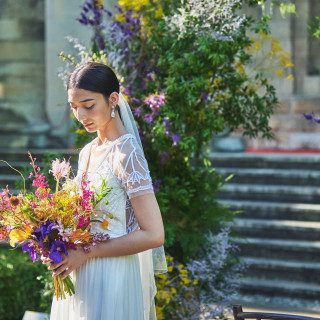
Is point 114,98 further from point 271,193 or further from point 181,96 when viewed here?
point 271,193

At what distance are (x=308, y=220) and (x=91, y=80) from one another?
5570 millimetres

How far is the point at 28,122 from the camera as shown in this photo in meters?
11.2

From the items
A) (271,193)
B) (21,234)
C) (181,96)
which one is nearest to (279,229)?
(271,193)

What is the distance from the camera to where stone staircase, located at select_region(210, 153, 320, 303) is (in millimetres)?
6996

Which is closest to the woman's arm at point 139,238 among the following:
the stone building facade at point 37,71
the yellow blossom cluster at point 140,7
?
the yellow blossom cluster at point 140,7

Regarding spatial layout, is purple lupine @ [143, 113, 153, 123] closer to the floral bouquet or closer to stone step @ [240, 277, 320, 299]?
the floral bouquet

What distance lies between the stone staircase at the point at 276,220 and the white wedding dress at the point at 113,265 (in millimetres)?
4012

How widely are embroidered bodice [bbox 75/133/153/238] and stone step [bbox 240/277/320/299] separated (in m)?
4.25

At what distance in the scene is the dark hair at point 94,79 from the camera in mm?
2707

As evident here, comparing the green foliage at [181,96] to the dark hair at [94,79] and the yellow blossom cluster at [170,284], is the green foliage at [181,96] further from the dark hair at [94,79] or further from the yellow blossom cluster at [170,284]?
the dark hair at [94,79]

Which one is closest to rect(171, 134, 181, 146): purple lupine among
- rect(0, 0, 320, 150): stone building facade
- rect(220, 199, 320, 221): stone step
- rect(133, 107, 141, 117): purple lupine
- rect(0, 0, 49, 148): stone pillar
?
rect(133, 107, 141, 117): purple lupine

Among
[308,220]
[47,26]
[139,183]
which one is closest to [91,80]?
[139,183]

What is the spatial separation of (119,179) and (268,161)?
652 centimetres

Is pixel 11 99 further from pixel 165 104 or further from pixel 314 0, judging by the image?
pixel 165 104
